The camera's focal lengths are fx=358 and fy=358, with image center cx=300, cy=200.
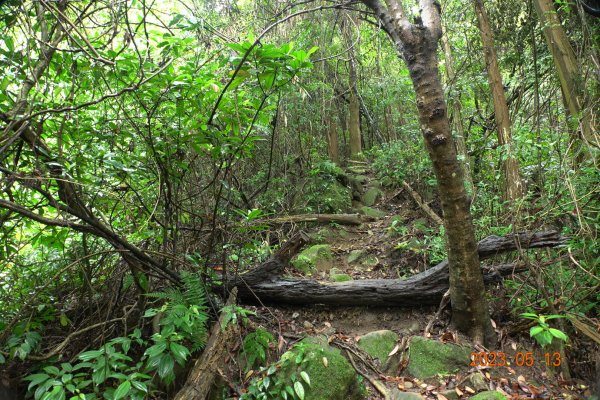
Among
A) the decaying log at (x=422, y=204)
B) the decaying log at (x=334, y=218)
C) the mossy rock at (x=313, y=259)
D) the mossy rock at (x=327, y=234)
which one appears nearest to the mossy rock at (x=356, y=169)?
the decaying log at (x=422, y=204)

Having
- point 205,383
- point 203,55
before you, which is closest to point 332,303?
point 205,383

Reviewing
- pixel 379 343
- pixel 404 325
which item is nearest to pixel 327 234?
pixel 404 325

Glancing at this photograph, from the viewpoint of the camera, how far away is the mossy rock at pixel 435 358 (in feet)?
11.1

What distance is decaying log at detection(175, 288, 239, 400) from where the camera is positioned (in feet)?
8.77

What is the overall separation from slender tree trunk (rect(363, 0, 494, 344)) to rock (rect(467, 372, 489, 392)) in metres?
0.54

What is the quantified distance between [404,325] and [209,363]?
86.1 inches

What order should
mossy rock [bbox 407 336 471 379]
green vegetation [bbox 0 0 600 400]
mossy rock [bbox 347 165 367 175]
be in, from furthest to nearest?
1. mossy rock [bbox 347 165 367 175]
2. mossy rock [bbox 407 336 471 379]
3. green vegetation [bbox 0 0 600 400]

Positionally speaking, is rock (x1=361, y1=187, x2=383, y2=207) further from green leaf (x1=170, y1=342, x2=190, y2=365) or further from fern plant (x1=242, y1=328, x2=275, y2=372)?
green leaf (x1=170, y1=342, x2=190, y2=365)

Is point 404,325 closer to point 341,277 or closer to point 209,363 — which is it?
point 341,277

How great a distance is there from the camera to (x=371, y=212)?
8000mm

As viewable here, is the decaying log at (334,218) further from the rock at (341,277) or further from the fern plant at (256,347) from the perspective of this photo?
the fern plant at (256,347)

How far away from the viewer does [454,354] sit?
3430 mm

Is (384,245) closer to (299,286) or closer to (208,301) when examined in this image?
(299,286)

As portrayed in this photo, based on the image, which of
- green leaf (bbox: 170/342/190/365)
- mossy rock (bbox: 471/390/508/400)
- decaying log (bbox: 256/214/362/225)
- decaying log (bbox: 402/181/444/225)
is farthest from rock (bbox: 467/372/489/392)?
decaying log (bbox: 256/214/362/225)
